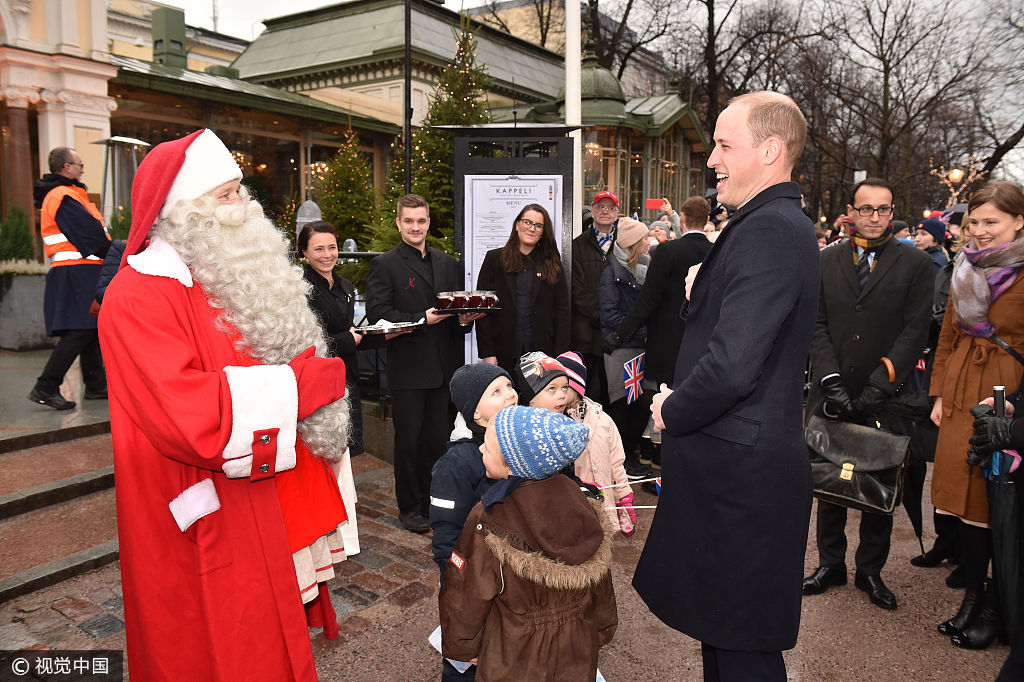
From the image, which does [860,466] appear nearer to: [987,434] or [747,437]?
[987,434]

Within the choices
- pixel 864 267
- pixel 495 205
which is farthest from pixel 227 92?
pixel 864 267

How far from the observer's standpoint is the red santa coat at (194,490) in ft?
6.57

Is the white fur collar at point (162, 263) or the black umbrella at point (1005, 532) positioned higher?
the white fur collar at point (162, 263)

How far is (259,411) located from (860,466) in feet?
10.5

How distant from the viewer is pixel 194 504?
6.76 feet

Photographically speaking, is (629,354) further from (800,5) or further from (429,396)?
(800,5)

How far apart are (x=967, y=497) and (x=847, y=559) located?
49.1 inches

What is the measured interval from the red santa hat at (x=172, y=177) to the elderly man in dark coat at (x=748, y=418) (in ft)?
5.50

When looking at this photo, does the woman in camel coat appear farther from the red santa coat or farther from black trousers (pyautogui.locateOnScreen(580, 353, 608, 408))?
the red santa coat

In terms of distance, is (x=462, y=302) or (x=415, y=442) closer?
(x=462, y=302)

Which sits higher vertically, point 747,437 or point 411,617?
point 747,437

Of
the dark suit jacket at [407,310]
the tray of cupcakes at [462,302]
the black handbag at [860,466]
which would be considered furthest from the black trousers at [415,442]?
the black handbag at [860,466]

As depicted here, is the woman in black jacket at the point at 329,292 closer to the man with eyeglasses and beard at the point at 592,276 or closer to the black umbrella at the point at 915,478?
the man with eyeglasses and beard at the point at 592,276

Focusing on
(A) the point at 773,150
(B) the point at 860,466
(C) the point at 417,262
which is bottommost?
(B) the point at 860,466
